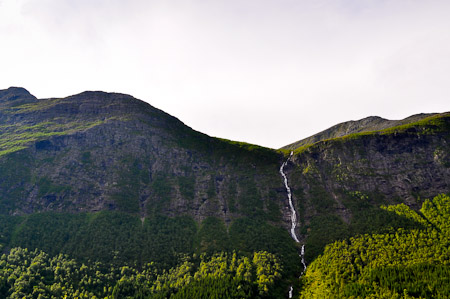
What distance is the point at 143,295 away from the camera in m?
174

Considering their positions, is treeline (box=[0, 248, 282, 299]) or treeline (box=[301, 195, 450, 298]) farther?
treeline (box=[0, 248, 282, 299])

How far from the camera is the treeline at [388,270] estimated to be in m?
147

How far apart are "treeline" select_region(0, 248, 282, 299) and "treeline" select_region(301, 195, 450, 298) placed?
3200 centimetres

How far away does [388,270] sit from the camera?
166500 mm

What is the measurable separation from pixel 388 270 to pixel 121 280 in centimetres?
16622

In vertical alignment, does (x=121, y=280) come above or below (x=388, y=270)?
above

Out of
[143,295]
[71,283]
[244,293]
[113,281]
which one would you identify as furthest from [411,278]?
[71,283]

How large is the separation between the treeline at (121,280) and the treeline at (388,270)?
32005mm

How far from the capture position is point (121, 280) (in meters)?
185

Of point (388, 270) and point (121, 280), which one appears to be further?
point (121, 280)

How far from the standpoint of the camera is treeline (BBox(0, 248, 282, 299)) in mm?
166250

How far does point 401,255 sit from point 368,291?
47.5m

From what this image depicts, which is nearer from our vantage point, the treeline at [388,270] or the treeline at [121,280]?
the treeline at [388,270]

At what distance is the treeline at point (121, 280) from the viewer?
166 meters
